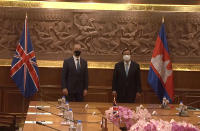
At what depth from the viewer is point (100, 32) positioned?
369 inches

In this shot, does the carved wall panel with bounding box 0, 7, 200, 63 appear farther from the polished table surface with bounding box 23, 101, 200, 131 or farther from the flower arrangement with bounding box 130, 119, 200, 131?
the flower arrangement with bounding box 130, 119, 200, 131

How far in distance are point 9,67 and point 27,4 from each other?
4.89 feet

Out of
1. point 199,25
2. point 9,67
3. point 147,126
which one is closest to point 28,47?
point 9,67

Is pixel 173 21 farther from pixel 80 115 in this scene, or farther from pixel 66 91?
pixel 80 115

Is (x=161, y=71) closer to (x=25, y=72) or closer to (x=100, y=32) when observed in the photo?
(x=100, y=32)

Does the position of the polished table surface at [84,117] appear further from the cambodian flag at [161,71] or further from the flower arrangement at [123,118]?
the cambodian flag at [161,71]

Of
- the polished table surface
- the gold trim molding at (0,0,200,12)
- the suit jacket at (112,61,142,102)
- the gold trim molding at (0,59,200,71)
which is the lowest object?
the polished table surface

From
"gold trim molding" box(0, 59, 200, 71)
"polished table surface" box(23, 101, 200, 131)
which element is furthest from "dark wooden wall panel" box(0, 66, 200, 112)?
"polished table surface" box(23, 101, 200, 131)

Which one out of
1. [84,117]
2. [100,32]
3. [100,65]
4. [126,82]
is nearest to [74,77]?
[126,82]

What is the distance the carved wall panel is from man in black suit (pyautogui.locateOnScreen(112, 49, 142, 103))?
3.65 feet

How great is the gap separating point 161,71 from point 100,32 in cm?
168

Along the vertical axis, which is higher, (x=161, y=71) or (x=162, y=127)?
(x=161, y=71)

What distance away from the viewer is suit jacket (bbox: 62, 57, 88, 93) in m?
8.15

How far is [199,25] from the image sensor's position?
9.56m
